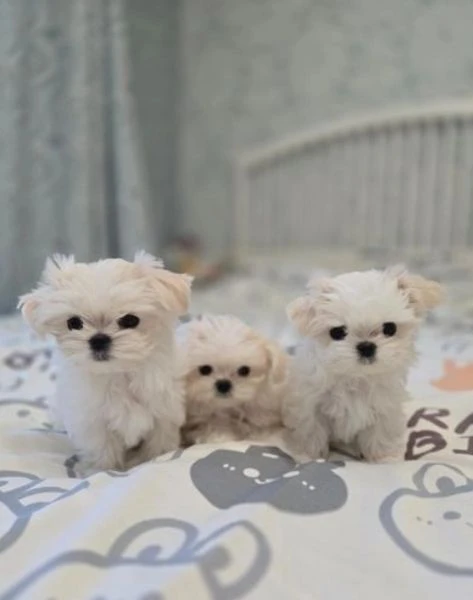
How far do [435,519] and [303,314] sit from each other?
0.31m

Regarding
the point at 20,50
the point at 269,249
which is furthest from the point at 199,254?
the point at 20,50

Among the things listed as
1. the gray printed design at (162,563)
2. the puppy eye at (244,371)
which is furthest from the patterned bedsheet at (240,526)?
the puppy eye at (244,371)

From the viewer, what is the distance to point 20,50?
6.92 ft

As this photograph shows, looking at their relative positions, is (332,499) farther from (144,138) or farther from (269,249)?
(144,138)

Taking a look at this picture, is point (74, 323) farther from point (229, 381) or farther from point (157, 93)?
point (157, 93)

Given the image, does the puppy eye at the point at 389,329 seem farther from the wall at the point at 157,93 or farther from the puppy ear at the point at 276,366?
the wall at the point at 157,93

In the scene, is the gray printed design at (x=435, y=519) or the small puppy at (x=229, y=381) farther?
the small puppy at (x=229, y=381)

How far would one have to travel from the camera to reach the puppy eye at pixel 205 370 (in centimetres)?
101

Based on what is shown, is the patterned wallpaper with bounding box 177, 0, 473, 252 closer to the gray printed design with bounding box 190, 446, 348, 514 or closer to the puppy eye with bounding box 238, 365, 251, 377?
the puppy eye with bounding box 238, 365, 251, 377

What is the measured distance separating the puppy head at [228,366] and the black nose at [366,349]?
0.69ft

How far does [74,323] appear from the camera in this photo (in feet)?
2.85

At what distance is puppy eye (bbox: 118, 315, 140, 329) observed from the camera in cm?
87

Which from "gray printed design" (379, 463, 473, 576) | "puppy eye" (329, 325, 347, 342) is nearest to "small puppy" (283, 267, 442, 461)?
"puppy eye" (329, 325, 347, 342)

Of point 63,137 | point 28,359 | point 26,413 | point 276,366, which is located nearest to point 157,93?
point 63,137
